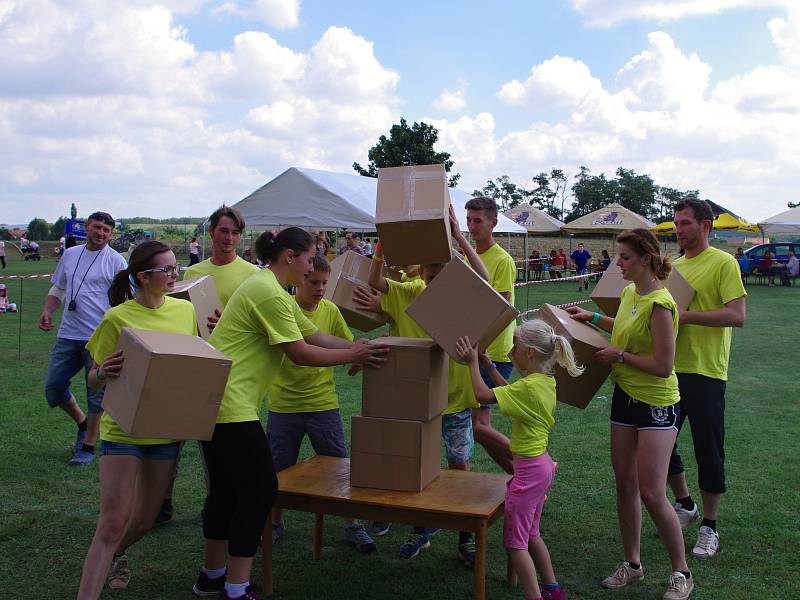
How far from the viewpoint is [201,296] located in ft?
13.2

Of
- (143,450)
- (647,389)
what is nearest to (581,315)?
(647,389)

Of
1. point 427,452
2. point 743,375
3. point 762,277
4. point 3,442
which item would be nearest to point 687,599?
point 427,452

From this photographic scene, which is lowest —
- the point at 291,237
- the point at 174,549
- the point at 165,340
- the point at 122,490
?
the point at 174,549

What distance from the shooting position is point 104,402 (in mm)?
3207

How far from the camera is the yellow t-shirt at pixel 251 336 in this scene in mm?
3203

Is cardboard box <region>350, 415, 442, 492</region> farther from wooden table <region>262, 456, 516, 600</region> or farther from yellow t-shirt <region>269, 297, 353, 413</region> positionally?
yellow t-shirt <region>269, 297, 353, 413</region>

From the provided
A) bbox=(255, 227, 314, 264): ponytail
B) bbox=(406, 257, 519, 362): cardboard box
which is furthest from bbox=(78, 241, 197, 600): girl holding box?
bbox=(406, 257, 519, 362): cardboard box

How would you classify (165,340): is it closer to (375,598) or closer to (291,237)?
(291,237)

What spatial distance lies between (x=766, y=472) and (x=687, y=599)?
2.29 metres

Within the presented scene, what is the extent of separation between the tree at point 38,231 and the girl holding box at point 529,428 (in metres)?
58.4

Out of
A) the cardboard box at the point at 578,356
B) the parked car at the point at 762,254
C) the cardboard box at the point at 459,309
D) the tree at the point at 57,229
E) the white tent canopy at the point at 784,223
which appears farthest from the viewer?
the tree at the point at 57,229

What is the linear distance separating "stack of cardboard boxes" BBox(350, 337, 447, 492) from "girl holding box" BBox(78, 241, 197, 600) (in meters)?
0.89

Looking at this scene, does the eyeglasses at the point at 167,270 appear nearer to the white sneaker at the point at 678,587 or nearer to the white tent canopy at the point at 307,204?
the white sneaker at the point at 678,587

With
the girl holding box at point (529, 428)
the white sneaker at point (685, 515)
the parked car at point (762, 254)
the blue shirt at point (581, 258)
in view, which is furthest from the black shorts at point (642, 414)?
the parked car at point (762, 254)
